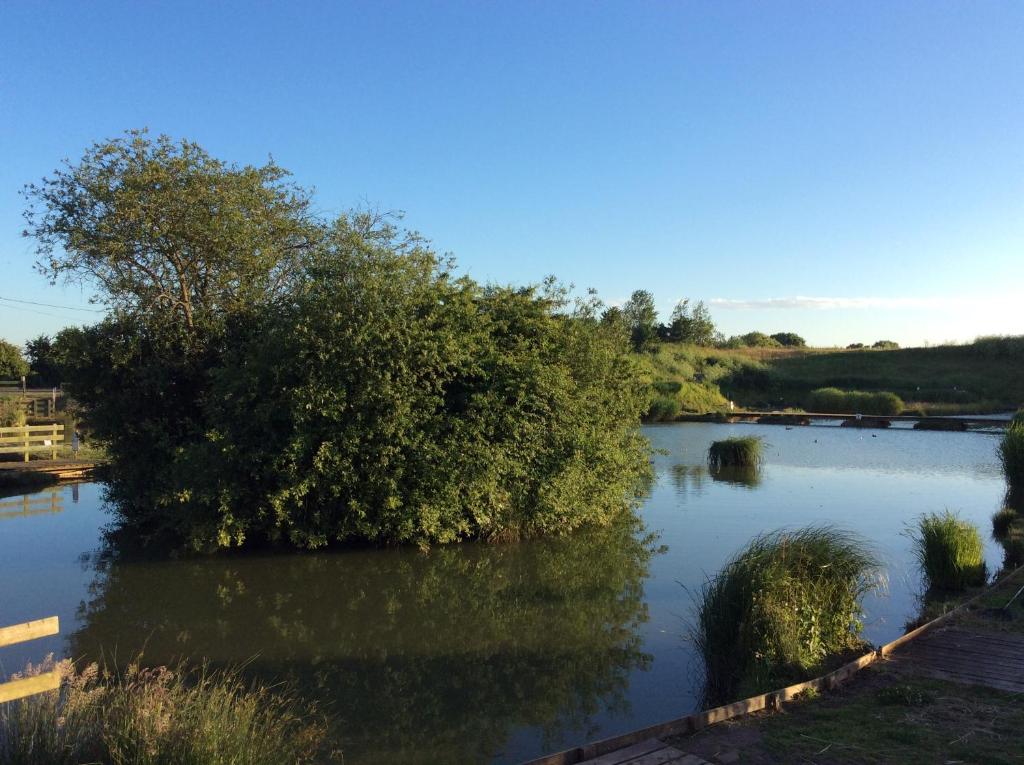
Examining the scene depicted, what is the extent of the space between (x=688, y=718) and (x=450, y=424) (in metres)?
7.30

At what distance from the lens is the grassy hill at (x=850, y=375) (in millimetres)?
50188

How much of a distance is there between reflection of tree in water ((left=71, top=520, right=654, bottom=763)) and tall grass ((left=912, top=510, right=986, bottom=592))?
12.4 feet

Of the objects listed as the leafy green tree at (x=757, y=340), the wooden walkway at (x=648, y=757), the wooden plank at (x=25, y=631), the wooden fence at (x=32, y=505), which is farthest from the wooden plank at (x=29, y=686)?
the leafy green tree at (x=757, y=340)

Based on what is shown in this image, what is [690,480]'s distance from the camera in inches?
830

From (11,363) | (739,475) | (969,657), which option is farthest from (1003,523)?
(11,363)

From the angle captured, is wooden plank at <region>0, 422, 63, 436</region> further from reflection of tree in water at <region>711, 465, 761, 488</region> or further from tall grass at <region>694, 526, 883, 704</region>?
tall grass at <region>694, 526, 883, 704</region>

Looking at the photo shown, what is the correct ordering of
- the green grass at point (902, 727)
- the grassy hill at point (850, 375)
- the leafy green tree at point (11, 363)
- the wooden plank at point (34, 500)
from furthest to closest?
1. the leafy green tree at point (11, 363)
2. the grassy hill at point (850, 375)
3. the wooden plank at point (34, 500)
4. the green grass at point (902, 727)

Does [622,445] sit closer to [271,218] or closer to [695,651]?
[695,651]

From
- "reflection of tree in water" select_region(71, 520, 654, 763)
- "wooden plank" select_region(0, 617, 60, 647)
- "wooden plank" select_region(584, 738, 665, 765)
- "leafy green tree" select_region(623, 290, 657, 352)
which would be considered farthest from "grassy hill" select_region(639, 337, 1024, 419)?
"wooden plank" select_region(0, 617, 60, 647)

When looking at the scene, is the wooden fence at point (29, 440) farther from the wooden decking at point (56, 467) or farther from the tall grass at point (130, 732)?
the tall grass at point (130, 732)

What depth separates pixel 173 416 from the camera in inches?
544

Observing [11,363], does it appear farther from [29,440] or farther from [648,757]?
[648,757]

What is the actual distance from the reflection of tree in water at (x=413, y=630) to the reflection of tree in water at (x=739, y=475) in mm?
8640

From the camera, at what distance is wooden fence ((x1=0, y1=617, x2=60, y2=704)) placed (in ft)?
14.0
